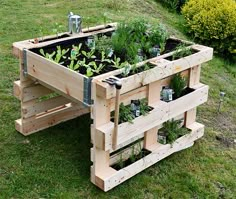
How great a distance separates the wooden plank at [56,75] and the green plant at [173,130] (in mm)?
865

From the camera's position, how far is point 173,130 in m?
3.54

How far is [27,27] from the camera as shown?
5824mm

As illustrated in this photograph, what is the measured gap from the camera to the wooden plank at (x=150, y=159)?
3.06m

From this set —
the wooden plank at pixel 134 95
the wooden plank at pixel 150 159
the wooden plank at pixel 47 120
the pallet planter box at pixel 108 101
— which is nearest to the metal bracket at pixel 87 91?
the pallet planter box at pixel 108 101

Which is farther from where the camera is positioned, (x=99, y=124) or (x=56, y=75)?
(x=56, y=75)

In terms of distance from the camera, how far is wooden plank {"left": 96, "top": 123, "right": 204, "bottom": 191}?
306 centimetres

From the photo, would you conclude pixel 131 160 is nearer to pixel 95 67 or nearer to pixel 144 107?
pixel 144 107

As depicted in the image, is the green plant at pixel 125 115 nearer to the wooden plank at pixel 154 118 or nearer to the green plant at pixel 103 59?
the wooden plank at pixel 154 118

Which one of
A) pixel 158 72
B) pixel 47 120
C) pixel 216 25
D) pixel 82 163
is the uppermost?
pixel 158 72

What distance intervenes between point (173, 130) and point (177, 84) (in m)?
0.37

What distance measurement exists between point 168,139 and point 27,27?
3.05m

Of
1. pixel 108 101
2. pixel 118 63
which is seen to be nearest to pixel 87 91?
pixel 108 101

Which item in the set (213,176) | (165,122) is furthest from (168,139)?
(213,176)

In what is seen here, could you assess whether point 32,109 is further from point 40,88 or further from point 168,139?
point 168,139
